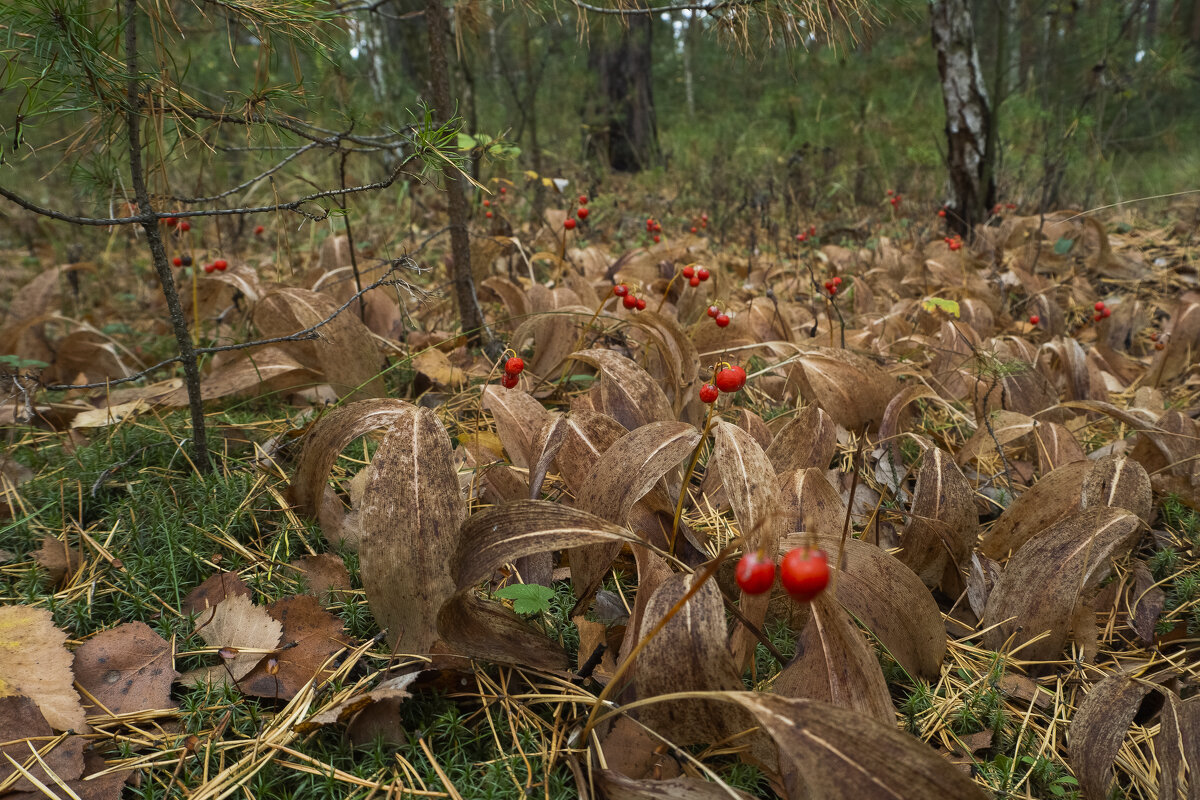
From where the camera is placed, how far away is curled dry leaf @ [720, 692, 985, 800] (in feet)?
2.76

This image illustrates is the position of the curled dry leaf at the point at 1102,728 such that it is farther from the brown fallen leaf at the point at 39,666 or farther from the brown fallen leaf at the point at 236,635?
the brown fallen leaf at the point at 39,666

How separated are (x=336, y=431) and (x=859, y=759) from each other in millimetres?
1179

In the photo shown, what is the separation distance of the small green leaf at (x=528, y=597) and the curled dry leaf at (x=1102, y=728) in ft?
2.95

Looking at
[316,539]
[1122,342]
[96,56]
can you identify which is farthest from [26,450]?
[1122,342]

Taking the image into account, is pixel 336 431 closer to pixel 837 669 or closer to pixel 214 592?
pixel 214 592

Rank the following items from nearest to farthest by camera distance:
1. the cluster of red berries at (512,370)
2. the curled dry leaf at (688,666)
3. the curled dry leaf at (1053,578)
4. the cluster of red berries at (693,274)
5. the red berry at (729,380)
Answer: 1. the curled dry leaf at (688,666)
2. the red berry at (729,380)
3. the curled dry leaf at (1053,578)
4. the cluster of red berries at (512,370)
5. the cluster of red berries at (693,274)

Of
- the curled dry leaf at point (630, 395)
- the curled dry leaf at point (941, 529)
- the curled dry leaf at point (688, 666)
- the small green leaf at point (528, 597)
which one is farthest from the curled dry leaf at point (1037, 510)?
the small green leaf at point (528, 597)

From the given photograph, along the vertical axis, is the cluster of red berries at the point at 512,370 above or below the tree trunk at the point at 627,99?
below

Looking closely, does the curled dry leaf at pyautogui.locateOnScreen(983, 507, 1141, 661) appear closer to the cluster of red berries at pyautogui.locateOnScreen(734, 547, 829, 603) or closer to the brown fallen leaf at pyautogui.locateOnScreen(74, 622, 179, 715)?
the cluster of red berries at pyautogui.locateOnScreen(734, 547, 829, 603)

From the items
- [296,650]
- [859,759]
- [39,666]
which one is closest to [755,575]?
[859,759]

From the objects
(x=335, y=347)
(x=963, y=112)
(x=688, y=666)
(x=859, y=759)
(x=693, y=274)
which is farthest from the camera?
(x=963, y=112)

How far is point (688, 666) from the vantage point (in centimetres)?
102

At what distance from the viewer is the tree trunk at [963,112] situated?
4609mm

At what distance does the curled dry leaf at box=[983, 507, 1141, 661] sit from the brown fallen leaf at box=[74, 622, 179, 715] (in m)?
1.61
